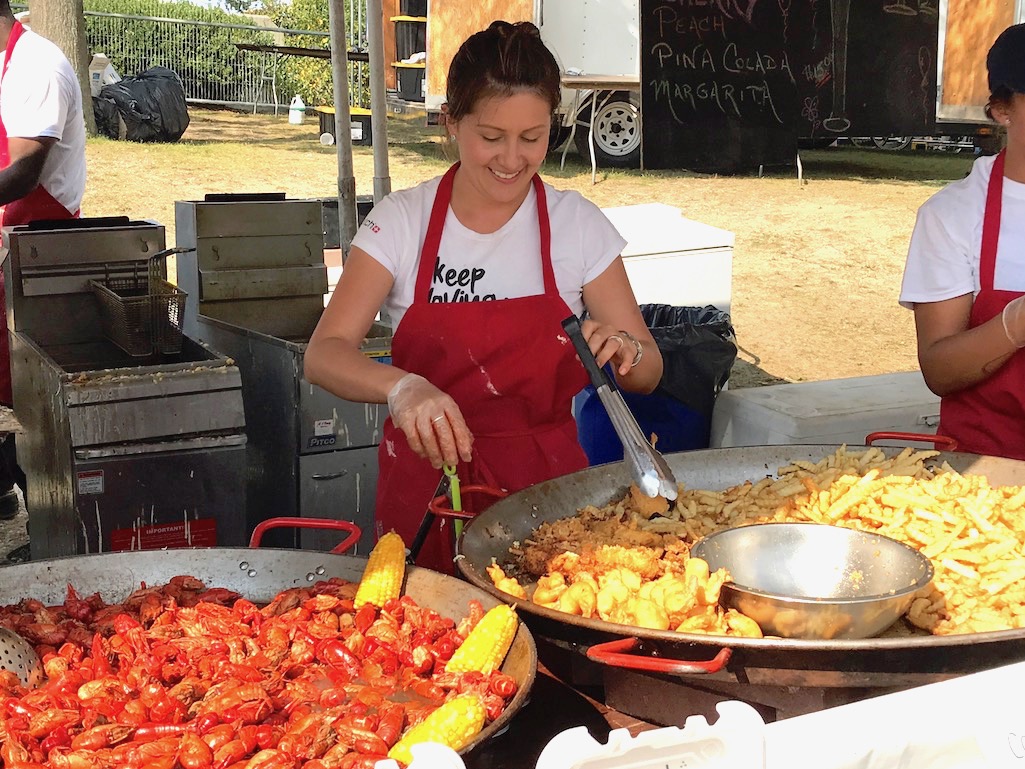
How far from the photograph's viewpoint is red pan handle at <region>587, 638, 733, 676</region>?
4.67 ft

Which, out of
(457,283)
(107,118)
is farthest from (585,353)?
(107,118)

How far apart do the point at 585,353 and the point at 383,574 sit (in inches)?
24.0

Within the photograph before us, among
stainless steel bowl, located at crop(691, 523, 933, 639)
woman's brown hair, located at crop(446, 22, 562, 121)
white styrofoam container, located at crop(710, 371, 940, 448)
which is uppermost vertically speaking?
woman's brown hair, located at crop(446, 22, 562, 121)

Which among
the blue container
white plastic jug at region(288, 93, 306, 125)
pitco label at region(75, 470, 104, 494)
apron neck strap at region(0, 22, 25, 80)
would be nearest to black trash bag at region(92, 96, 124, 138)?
white plastic jug at region(288, 93, 306, 125)

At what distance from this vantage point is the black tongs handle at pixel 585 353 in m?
2.13

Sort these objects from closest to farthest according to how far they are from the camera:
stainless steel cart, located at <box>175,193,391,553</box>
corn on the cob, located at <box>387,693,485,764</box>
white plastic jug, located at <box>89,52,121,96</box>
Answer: corn on the cob, located at <box>387,693,485,764</box>, stainless steel cart, located at <box>175,193,391,553</box>, white plastic jug, located at <box>89,52,121,96</box>

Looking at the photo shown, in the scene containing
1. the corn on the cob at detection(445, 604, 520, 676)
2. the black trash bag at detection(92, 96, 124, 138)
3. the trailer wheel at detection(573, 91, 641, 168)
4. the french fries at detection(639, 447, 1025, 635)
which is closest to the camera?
the corn on the cob at detection(445, 604, 520, 676)

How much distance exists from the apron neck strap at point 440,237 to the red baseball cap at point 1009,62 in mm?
1099

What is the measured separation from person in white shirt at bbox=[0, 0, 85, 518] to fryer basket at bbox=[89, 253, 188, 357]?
32.6 inches

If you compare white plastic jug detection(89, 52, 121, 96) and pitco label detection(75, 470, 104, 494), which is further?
white plastic jug detection(89, 52, 121, 96)

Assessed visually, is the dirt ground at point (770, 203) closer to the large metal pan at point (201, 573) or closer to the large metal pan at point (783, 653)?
the large metal pan at point (201, 573)

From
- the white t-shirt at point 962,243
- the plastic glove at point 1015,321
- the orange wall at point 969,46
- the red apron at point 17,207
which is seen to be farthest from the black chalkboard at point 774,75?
the red apron at point 17,207

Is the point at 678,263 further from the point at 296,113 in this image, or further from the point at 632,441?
the point at 296,113

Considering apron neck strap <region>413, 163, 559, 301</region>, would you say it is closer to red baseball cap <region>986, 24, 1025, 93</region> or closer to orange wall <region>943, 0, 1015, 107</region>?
red baseball cap <region>986, 24, 1025, 93</region>
